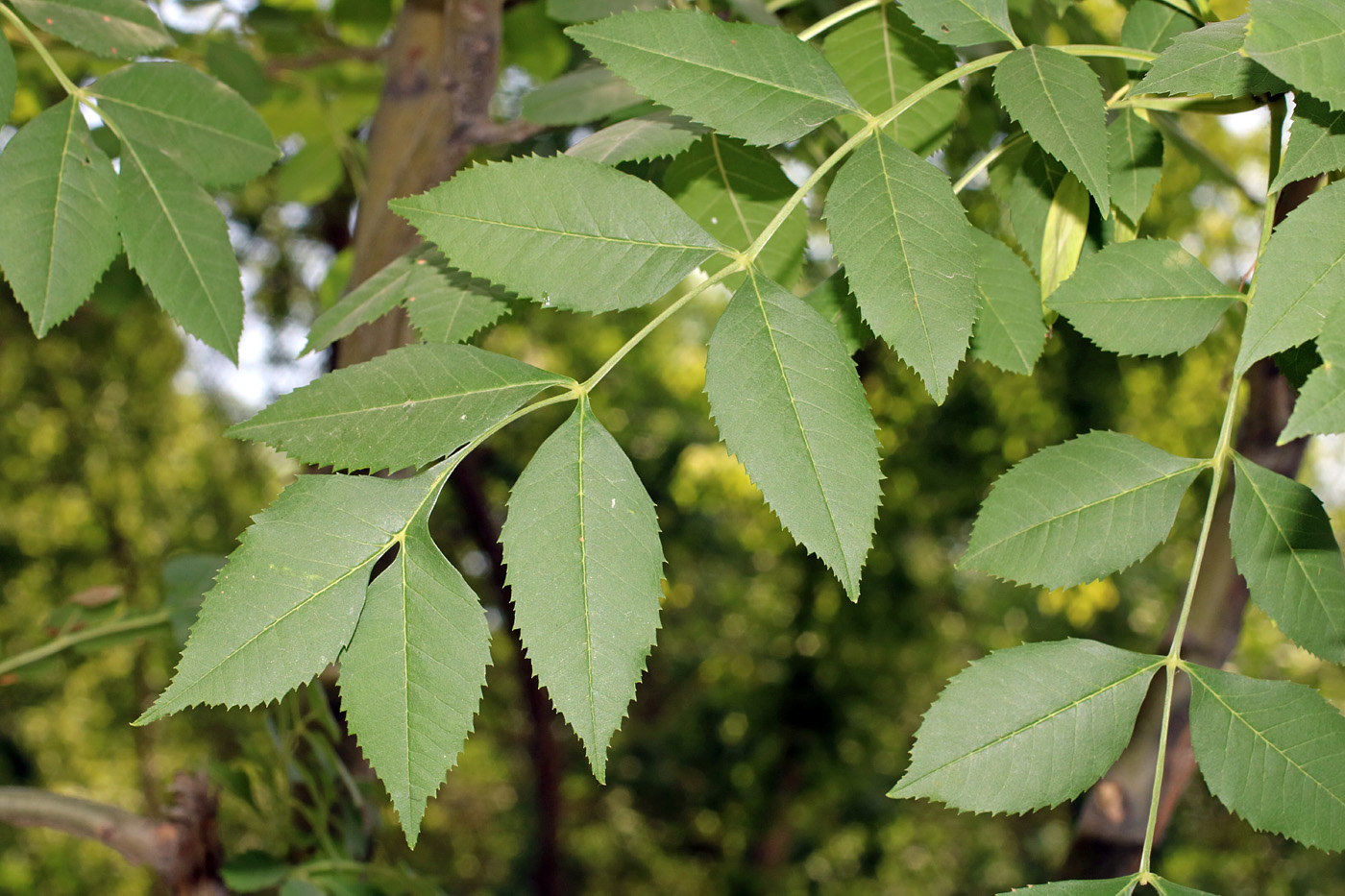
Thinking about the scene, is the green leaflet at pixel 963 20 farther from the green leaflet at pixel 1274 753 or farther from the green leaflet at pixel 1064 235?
the green leaflet at pixel 1274 753

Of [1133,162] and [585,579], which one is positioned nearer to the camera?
[585,579]

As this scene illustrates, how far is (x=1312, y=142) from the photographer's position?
47 centimetres

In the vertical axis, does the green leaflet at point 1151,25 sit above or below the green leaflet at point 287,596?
above

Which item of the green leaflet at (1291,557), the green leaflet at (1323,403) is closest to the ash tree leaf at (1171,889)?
the green leaflet at (1291,557)

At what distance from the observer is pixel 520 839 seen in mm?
5551

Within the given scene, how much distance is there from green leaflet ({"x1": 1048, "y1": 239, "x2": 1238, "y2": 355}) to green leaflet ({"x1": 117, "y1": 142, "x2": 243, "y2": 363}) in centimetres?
56

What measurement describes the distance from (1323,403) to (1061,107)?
8.2 inches

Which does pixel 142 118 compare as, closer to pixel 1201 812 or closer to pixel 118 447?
pixel 118 447

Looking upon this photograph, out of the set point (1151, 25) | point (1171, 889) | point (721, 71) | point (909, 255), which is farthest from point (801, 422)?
point (1151, 25)

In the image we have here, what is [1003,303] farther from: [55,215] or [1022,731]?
[55,215]

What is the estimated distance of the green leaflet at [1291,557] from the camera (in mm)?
516

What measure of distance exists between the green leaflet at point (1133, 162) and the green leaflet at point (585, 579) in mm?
379

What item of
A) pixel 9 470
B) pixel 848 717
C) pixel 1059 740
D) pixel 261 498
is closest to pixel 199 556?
pixel 1059 740

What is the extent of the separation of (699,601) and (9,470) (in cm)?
458
